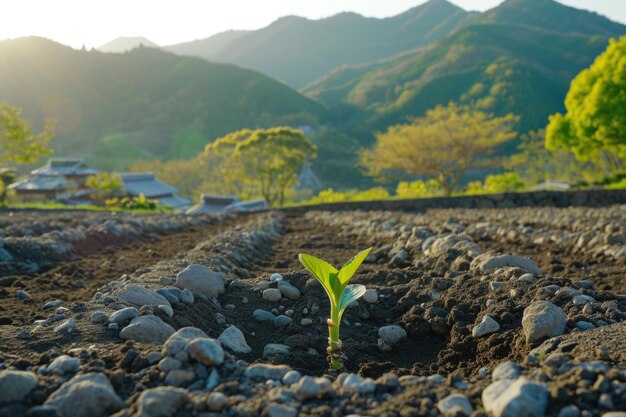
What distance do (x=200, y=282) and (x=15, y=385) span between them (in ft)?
6.33

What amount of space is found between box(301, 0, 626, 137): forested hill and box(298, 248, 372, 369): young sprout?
6740cm

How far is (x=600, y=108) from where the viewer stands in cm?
2100

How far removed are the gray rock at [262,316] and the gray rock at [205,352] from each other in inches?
57.9

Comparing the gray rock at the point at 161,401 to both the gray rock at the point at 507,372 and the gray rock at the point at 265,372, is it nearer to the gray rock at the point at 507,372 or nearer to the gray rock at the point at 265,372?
the gray rock at the point at 265,372

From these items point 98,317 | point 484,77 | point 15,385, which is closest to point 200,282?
point 98,317

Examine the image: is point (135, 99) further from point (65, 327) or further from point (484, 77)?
point (65, 327)

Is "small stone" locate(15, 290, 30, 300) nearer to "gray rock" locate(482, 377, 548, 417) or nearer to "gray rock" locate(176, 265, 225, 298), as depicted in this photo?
"gray rock" locate(176, 265, 225, 298)

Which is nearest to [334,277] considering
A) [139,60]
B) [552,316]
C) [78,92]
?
[552,316]

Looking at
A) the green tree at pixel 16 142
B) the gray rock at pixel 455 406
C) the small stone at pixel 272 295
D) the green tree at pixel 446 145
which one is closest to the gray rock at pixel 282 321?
the small stone at pixel 272 295

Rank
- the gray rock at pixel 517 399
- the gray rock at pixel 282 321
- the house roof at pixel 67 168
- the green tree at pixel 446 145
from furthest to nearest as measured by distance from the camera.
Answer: the house roof at pixel 67 168 → the green tree at pixel 446 145 → the gray rock at pixel 282 321 → the gray rock at pixel 517 399

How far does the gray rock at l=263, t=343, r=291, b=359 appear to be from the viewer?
10.3ft

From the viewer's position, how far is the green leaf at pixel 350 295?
2.94 m

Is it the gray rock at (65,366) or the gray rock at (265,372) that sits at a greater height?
the gray rock at (265,372)

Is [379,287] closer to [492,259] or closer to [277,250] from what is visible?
[492,259]
